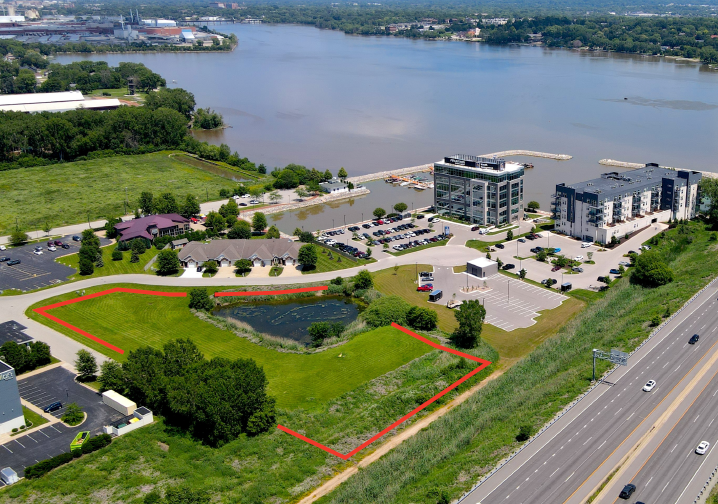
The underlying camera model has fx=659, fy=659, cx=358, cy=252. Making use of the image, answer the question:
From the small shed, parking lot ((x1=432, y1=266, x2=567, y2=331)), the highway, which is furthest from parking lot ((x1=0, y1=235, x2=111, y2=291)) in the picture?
the highway

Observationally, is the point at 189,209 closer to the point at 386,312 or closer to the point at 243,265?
the point at 243,265

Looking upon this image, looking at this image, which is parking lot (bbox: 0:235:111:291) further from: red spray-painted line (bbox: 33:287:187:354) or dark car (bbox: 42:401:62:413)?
dark car (bbox: 42:401:62:413)

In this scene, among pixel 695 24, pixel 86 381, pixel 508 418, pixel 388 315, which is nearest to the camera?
pixel 508 418

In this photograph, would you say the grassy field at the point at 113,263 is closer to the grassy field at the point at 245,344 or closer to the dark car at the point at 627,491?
the grassy field at the point at 245,344

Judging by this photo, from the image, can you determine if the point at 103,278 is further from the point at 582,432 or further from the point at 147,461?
the point at 582,432

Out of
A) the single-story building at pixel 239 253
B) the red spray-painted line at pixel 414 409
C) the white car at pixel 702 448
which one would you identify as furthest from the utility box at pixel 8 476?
the white car at pixel 702 448

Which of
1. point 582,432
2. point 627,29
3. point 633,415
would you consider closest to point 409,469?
point 582,432
